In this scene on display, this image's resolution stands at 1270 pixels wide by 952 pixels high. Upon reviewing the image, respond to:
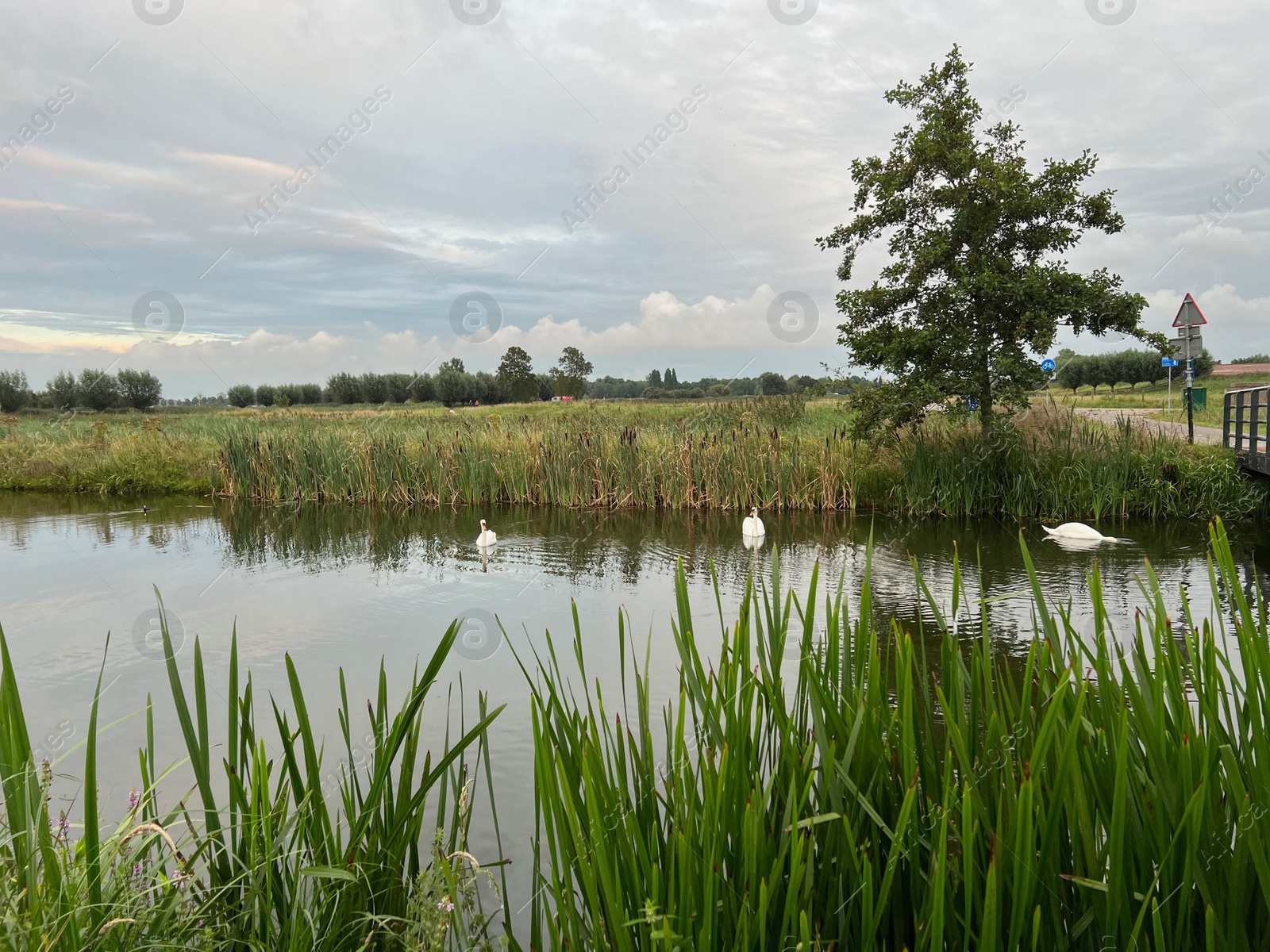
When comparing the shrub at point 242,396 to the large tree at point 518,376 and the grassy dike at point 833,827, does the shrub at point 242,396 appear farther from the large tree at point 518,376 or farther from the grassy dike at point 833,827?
the grassy dike at point 833,827

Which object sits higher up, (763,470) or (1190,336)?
(1190,336)

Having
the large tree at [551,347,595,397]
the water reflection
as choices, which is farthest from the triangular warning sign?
the large tree at [551,347,595,397]

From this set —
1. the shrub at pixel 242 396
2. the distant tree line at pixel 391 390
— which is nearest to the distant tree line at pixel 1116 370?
A: the distant tree line at pixel 391 390

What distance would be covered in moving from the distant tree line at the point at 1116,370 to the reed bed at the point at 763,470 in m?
49.1

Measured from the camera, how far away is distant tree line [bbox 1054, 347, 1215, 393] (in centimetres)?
5862

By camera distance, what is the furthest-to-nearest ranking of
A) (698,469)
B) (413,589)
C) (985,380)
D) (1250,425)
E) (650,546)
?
(698,469) → (985,380) → (1250,425) → (650,546) → (413,589)

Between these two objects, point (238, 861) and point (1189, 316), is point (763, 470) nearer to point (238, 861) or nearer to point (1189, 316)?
point (1189, 316)

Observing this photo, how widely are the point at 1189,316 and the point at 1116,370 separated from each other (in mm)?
53308

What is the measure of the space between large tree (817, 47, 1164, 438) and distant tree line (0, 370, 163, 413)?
164 feet

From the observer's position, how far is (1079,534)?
10125 mm

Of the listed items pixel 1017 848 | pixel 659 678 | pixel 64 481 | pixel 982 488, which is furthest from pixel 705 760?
pixel 64 481

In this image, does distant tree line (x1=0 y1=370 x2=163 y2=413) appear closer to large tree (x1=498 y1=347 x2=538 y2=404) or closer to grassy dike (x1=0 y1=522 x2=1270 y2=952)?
large tree (x1=498 y1=347 x2=538 y2=404)

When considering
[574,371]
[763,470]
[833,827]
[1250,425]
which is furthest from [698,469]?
[574,371]

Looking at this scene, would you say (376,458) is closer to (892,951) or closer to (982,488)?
(982,488)
